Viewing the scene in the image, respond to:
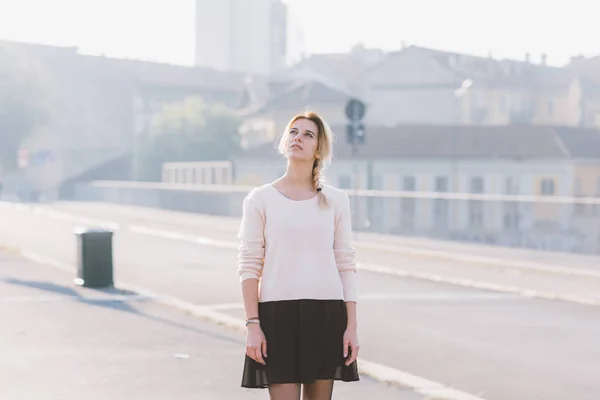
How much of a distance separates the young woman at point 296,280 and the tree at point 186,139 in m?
101

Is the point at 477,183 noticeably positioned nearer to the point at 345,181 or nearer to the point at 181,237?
the point at 345,181

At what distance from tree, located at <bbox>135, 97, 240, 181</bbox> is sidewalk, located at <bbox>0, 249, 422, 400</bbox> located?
9152cm

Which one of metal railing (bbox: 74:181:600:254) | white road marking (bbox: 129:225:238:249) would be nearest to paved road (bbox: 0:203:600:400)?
metal railing (bbox: 74:181:600:254)

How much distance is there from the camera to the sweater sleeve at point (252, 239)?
521cm

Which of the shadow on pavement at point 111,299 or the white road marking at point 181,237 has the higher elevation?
the white road marking at point 181,237

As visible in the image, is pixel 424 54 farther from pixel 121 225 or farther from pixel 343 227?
pixel 343 227

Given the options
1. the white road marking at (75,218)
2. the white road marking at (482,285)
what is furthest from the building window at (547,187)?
the white road marking at (482,285)

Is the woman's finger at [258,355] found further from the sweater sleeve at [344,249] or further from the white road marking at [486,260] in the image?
the white road marking at [486,260]

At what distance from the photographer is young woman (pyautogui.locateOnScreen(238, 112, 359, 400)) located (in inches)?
205

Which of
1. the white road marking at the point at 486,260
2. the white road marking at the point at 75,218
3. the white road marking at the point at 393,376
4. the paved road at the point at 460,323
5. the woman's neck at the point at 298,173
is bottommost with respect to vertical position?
the paved road at the point at 460,323

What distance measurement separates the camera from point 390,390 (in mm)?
8844

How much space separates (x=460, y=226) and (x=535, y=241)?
292 cm

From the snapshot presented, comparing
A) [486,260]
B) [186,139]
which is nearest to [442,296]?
[486,260]

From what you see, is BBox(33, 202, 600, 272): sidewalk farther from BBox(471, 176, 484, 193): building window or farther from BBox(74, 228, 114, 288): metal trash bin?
BBox(471, 176, 484, 193): building window
